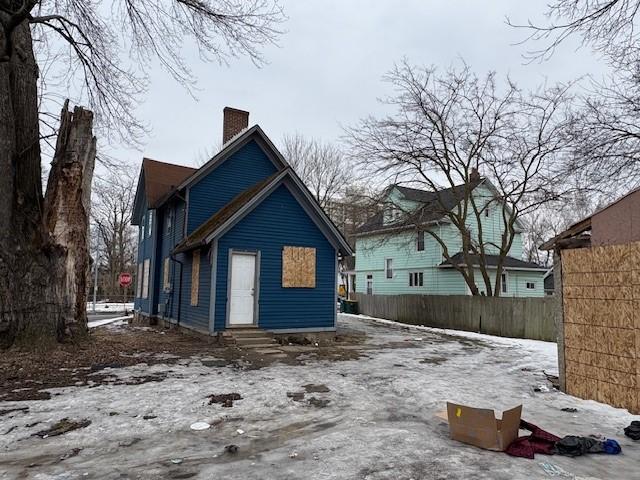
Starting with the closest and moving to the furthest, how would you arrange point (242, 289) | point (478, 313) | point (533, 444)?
1. point (533, 444)
2. point (242, 289)
3. point (478, 313)

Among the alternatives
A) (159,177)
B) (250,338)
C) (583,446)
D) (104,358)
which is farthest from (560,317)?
(159,177)

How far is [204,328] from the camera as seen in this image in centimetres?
1284

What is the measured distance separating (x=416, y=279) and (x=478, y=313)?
8586mm

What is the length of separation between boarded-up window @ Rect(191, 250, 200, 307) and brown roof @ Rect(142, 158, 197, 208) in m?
4.60

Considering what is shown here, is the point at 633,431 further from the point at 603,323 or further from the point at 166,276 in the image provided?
the point at 166,276

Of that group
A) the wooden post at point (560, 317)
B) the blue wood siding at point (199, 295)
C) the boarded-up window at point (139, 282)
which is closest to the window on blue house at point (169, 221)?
the blue wood siding at point (199, 295)

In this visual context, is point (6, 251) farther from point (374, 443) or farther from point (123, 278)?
point (123, 278)

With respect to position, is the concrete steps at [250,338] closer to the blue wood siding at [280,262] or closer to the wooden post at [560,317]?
the blue wood siding at [280,262]

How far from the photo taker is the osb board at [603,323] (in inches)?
247

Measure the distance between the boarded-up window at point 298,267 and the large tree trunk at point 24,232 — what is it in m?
5.98

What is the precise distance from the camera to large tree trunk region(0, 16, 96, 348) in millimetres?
9164

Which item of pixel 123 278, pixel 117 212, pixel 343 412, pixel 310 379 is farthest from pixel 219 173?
pixel 117 212

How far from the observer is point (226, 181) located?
15.2 m

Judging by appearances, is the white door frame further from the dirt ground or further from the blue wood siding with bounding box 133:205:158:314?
the blue wood siding with bounding box 133:205:158:314
